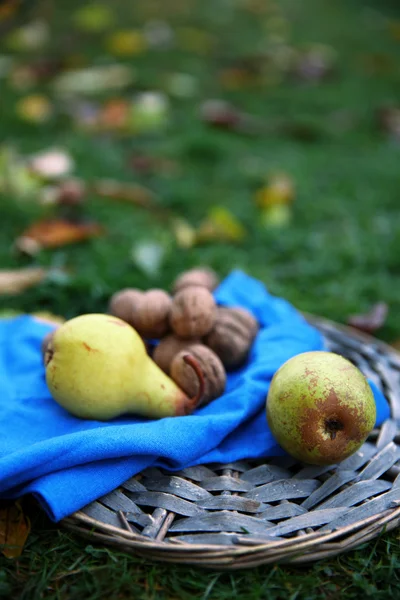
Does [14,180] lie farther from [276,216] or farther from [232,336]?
[232,336]

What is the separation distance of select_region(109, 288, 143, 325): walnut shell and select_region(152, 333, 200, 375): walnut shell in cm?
12

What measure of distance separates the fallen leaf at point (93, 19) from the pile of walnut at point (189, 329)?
4.58 metres

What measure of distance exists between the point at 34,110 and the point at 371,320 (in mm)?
2673

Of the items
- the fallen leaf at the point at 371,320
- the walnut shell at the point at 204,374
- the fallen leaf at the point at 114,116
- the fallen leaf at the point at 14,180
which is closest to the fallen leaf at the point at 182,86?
the fallen leaf at the point at 114,116

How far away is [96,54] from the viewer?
5293 mm

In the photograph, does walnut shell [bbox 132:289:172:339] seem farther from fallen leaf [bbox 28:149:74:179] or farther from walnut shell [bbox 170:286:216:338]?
fallen leaf [bbox 28:149:74:179]

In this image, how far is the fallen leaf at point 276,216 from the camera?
3.18 meters

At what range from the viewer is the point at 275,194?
333 cm

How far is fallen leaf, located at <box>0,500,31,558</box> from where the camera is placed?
4.65 feet

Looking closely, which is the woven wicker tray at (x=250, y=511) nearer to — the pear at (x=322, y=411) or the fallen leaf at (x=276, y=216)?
the pear at (x=322, y=411)

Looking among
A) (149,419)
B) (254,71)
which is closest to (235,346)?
(149,419)

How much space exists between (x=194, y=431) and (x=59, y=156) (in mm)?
2123

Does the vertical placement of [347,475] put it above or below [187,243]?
above

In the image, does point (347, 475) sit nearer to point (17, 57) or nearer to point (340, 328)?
point (340, 328)
